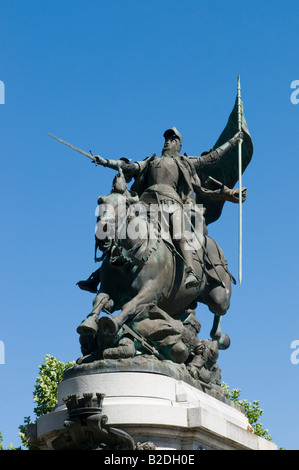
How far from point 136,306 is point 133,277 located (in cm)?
63

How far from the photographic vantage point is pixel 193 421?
14625mm

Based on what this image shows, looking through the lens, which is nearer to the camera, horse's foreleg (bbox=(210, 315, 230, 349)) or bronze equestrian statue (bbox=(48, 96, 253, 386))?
bronze equestrian statue (bbox=(48, 96, 253, 386))

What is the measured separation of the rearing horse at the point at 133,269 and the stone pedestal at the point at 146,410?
0.86 m

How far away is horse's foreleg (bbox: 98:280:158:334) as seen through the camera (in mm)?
15281

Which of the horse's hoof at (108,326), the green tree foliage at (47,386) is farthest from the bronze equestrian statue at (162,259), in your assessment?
the green tree foliage at (47,386)

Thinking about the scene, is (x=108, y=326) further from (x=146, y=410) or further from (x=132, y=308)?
(x=146, y=410)

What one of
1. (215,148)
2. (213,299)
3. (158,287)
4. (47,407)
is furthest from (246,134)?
(47,407)

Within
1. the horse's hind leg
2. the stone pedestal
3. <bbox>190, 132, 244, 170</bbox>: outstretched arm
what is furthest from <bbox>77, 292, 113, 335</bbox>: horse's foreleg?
<bbox>190, 132, 244, 170</bbox>: outstretched arm

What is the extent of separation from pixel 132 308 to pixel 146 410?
1.96 m

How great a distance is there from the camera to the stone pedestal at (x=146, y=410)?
14.4m

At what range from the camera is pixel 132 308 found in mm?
15773

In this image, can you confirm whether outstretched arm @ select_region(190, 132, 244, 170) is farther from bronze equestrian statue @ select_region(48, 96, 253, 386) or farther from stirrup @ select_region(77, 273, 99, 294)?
stirrup @ select_region(77, 273, 99, 294)

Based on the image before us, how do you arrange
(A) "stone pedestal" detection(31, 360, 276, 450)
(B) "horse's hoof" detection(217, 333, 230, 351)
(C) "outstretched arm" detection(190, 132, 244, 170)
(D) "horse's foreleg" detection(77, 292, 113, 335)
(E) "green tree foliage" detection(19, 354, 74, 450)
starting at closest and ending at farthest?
(A) "stone pedestal" detection(31, 360, 276, 450)
(D) "horse's foreleg" detection(77, 292, 113, 335)
(B) "horse's hoof" detection(217, 333, 230, 351)
(C) "outstretched arm" detection(190, 132, 244, 170)
(E) "green tree foliage" detection(19, 354, 74, 450)
